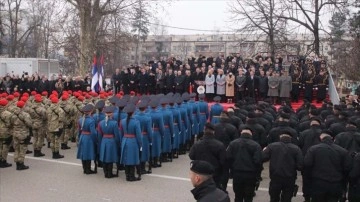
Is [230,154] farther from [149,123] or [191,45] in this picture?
[191,45]

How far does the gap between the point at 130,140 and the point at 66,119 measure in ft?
16.8

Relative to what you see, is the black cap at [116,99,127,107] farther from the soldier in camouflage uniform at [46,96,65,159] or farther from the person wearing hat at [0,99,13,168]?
the person wearing hat at [0,99,13,168]

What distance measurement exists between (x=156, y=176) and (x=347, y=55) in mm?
22752

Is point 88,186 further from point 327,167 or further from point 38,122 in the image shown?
point 327,167

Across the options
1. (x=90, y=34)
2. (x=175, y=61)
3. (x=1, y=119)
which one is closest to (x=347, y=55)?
(x=175, y=61)

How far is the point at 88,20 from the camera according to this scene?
2989cm

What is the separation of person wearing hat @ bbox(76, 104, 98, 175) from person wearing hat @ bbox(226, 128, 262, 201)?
15.4ft

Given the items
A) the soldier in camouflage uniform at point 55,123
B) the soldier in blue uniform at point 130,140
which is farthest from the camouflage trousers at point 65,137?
the soldier in blue uniform at point 130,140

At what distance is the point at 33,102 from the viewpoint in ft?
47.8

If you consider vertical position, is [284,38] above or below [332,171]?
above

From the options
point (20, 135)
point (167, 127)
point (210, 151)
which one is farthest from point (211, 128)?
point (20, 135)

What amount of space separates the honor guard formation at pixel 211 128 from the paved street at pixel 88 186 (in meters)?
0.38

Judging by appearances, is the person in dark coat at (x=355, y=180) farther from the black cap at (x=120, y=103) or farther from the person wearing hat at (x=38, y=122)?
the person wearing hat at (x=38, y=122)

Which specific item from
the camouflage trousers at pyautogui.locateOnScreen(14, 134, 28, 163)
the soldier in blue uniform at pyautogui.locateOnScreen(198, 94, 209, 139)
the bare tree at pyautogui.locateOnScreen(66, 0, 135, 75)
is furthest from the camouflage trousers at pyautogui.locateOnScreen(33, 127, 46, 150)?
the bare tree at pyautogui.locateOnScreen(66, 0, 135, 75)
